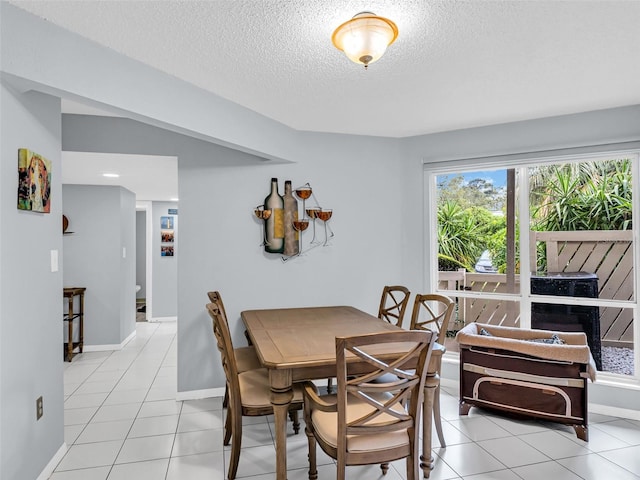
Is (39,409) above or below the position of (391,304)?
below

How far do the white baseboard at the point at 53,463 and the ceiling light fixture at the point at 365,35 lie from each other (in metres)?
2.66

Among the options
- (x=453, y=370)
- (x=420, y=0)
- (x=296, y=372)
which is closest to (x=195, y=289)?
(x=296, y=372)

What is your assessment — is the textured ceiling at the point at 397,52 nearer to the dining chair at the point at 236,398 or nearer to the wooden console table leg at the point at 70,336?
the dining chair at the point at 236,398

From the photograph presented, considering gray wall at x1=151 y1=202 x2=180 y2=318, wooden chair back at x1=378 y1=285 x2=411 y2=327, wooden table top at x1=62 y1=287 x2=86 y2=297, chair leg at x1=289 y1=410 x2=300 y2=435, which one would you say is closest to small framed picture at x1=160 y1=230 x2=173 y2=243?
gray wall at x1=151 y1=202 x2=180 y2=318

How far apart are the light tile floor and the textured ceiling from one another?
2.33 meters

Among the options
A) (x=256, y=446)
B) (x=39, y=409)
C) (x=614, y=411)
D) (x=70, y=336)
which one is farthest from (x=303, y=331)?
(x=70, y=336)

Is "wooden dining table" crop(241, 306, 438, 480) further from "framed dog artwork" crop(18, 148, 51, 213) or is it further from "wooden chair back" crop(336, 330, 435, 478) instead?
"framed dog artwork" crop(18, 148, 51, 213)

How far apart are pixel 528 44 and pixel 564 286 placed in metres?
2.09

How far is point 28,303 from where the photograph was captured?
2004mm

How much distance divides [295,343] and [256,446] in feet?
2.74

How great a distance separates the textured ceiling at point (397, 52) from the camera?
175 cm

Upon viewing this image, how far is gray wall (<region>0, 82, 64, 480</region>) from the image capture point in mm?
1796

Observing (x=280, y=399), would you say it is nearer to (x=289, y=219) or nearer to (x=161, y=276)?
(x=289, y=219)

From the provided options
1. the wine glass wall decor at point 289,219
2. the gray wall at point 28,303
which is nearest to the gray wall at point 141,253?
the wine glass wall decor at point 289,219
